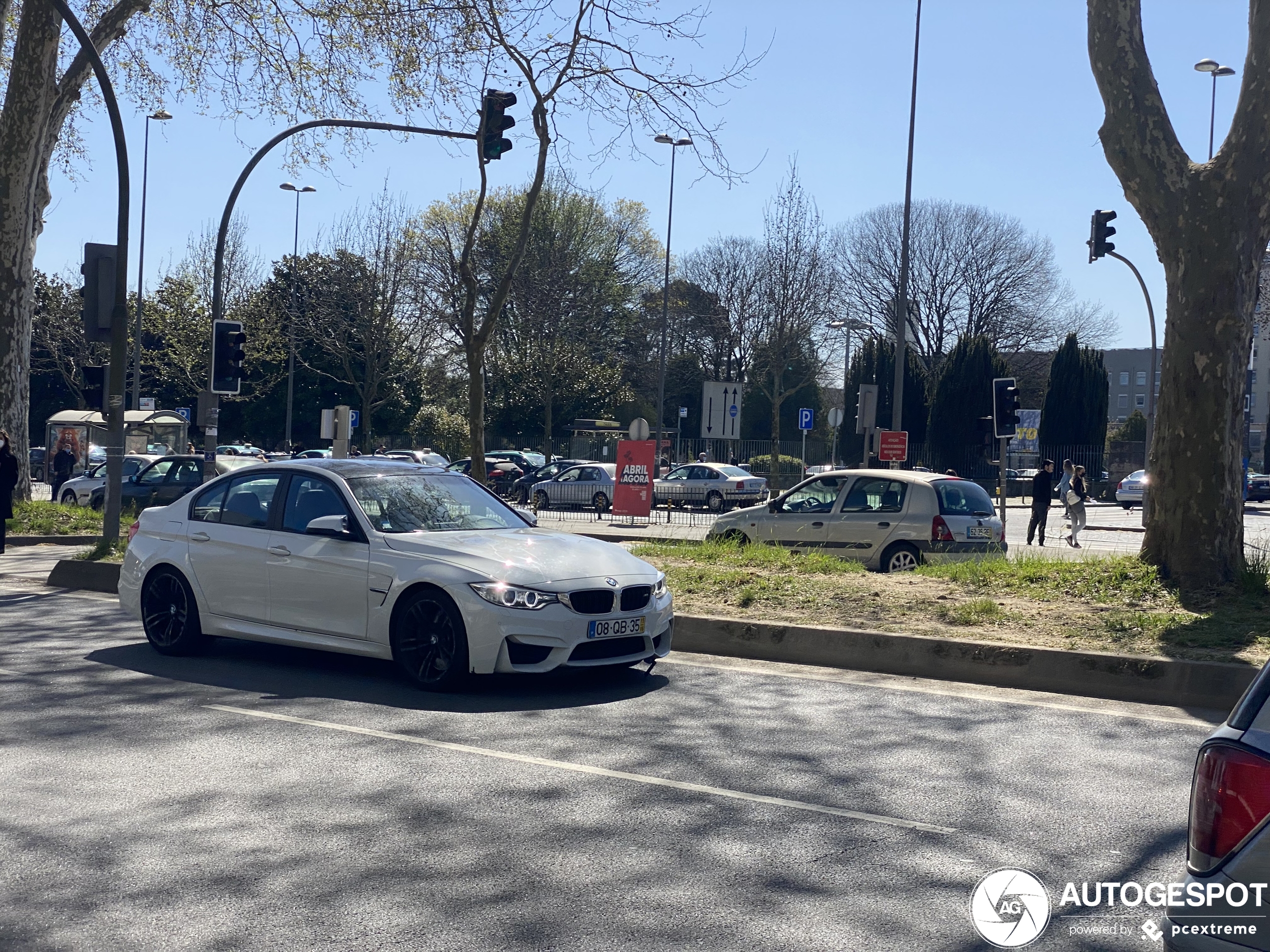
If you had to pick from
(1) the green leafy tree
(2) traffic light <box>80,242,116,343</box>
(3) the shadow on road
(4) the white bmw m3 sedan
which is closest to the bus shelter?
(2) traffic light <box>80,242,116,343</box>

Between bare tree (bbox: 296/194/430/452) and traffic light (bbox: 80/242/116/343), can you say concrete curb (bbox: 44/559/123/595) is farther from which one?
bare tree (bbox: 296/194/430/452)

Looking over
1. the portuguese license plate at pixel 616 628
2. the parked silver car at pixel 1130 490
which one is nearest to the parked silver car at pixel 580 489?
the parked silver car at pixel 1130 490

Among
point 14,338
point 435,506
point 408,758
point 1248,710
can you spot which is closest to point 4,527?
point 14,338

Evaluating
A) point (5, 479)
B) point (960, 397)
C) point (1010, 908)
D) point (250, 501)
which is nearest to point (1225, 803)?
point (1010, 908)

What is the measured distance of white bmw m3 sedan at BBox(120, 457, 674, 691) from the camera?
7871 millimetres

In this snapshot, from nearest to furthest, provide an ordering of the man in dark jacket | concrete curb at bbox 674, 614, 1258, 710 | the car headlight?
1. the car headlight
2. concrete curb at bbox 674, 614, 1258, 710
3. the man in dark jacket

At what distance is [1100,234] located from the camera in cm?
2422

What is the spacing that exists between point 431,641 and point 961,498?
9246 millimetres

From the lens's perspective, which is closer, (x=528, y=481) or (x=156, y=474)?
(x=156, y=474)

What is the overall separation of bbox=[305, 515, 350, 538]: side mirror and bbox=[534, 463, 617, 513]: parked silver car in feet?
86.4

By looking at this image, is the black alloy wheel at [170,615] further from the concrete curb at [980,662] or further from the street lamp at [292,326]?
the street lamp at [292,326]

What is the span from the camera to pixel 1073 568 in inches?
461

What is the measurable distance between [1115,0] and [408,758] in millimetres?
9316

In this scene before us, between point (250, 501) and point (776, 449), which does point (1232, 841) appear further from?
point (776, 449)
